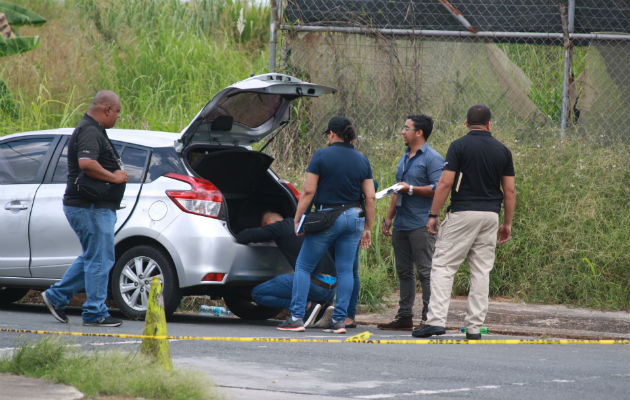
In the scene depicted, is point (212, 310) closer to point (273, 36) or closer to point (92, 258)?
point (92, 258)

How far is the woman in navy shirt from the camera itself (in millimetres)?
8047

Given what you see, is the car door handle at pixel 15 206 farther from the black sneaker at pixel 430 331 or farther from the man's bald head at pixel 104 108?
the black sneaker at pixel 430 331

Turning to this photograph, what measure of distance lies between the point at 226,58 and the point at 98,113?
852 centimetres

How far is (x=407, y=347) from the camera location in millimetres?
7312

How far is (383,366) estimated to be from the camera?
626cm

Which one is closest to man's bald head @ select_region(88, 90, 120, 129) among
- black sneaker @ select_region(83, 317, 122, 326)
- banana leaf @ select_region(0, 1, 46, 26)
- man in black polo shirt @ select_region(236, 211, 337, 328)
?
man in black polo shirt @ select_region(236, 211, 337, 328)

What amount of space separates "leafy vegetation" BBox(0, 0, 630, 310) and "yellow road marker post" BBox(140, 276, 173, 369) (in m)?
4.53

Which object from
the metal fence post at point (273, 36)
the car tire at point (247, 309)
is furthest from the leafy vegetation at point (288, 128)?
the car tire at point (247, 309)

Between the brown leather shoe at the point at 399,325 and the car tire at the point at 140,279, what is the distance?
1881mm

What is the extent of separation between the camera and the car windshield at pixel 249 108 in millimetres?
8453

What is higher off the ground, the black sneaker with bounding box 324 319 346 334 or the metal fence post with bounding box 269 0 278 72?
the metal fence post with bounding box 269 0 278 72

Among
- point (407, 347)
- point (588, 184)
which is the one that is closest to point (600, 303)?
point (588, 184)

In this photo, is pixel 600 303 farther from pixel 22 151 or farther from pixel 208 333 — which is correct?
pixel 22 151

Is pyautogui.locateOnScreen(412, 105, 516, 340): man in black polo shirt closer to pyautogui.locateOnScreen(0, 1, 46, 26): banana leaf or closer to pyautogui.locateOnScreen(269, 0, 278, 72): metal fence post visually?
pyautogui.locateOnScreen(269, 0, 278, 72): metal fence post
